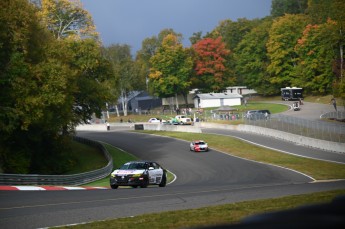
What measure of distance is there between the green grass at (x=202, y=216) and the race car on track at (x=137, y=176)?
9.93 metres

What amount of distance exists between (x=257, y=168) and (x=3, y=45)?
19483mm

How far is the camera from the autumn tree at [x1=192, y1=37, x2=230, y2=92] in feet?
358

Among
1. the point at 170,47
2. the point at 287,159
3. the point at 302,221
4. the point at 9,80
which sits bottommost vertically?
the point at 287,159

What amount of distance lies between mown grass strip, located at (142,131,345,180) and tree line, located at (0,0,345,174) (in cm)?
1103

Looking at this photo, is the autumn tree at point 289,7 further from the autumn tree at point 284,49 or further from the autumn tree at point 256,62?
the autumn tree at point 284,49

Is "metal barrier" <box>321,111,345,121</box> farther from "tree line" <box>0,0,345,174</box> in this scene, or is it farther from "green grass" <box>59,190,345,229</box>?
"green grass" <box>59,190,345,229</box>

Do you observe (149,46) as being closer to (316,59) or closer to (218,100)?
(218,100)

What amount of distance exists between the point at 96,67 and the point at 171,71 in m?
57.3

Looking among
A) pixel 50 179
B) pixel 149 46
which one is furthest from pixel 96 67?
pixel 149 46

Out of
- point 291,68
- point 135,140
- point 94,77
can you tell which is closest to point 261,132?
point 135,140

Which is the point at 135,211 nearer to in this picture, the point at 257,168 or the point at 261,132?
the point at 257,168

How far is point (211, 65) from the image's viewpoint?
110000 millimetres

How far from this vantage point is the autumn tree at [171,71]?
351 feet

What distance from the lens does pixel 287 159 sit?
42531 mm
